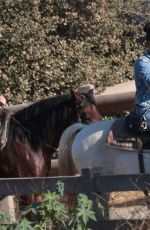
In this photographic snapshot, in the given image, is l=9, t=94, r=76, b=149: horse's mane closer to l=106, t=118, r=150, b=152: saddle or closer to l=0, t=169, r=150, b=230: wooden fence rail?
l=106, t=118, r=150, b=152: saddle

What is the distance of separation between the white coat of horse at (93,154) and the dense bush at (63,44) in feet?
12.6

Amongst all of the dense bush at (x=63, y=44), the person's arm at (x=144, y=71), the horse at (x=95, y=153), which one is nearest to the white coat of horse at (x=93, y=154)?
the horse at (x=95, y=153)

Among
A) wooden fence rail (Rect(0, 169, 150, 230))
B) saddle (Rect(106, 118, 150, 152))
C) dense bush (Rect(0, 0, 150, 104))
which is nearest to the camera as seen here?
wooden fence rail (Rect(0, 169, 150, 230))

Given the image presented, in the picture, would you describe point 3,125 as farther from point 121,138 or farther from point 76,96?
point 121,138

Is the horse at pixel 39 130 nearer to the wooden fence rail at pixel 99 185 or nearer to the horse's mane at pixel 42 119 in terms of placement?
the horse's mane at pixel 42 119

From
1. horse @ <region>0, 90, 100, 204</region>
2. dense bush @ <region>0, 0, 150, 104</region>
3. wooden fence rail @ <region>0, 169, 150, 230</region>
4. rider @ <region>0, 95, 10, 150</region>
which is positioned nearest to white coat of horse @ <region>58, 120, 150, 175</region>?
horse @ <region>0, 90, 100, 204</region>

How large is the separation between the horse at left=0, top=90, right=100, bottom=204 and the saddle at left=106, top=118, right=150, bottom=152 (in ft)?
3.24

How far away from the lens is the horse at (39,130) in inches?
310

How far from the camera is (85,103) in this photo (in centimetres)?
816

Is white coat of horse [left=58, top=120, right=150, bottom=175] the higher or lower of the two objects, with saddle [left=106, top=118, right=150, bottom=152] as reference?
lower

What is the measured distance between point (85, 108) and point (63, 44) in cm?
420

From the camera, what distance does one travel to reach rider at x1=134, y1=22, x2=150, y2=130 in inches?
261

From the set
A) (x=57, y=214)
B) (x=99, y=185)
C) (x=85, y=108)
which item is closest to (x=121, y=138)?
(x=85, y=108)

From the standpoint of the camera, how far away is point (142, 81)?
21.9 feet
